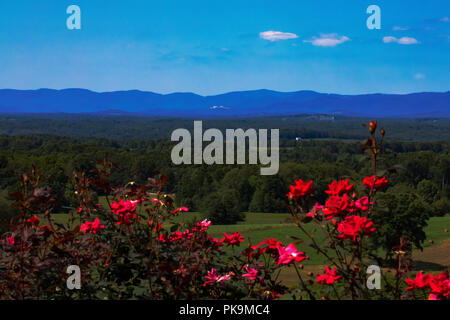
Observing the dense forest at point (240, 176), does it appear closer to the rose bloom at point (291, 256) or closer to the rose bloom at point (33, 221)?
the rose bloom at point (33, 221)

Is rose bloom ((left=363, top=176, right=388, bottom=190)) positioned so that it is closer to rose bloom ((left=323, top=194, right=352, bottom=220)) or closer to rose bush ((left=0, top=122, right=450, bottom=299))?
rose bush ((left=0, top=122, right=450, bottom=299))

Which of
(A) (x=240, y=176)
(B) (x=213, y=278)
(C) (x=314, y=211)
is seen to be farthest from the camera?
(A) (x=240, y=176)

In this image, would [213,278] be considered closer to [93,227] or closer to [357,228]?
[93,227]

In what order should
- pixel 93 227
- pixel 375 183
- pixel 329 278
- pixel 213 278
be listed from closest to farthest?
pixel 329 278
pixel 375 183
pixel 213 278
pixel 93 227

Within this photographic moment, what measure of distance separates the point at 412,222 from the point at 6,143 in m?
91.8

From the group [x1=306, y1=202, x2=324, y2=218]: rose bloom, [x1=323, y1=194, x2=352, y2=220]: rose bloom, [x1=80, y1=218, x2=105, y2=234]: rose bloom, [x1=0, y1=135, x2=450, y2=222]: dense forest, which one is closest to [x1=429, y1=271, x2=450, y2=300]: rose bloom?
[x1=323, y1=194, x2=352, y2=220]: rose bloom

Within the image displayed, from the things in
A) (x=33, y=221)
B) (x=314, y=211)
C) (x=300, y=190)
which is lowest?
(x=33, y=221)

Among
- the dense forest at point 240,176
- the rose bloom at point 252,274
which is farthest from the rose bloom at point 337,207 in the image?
the dense forest at point 240,176

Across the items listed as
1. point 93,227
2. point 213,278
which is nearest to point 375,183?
point 213,278

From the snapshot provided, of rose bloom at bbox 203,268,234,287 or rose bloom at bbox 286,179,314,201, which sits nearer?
rose bloom at bbox 286,179,314,201

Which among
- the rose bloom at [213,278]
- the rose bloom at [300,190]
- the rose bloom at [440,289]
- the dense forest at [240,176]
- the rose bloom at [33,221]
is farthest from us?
the dense forest at [240,176]

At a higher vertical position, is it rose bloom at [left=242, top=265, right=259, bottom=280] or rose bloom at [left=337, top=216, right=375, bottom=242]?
rose bloom at [left=337, top=216, right=375, bottom=242]

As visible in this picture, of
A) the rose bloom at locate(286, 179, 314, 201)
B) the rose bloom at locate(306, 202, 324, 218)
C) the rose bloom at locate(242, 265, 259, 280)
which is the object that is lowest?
the rose bloom at locate(242, 265, 259, 280)

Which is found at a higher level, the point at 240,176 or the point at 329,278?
the point at 329,278
